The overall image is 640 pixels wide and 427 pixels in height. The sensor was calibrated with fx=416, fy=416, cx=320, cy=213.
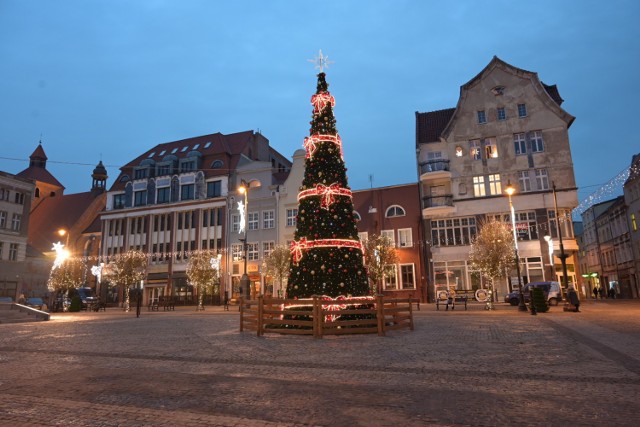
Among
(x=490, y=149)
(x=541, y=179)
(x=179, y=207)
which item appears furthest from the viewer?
(x=179, y=207)

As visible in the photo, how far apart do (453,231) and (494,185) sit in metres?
5.62

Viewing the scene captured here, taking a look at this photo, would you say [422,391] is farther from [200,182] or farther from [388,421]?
[200,182]

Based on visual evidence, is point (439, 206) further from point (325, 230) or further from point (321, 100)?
point (325, 230)

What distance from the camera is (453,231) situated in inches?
1524

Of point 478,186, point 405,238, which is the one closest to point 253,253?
point 405,238

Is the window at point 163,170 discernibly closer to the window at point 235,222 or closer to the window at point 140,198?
the window at point 140,198

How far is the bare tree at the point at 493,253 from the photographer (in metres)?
28.7

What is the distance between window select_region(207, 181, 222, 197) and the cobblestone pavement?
3896 cm

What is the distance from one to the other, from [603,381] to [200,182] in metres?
49.0

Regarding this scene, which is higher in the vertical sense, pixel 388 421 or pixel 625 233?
pixel 625 233

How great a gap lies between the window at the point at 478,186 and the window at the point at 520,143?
13.0ft

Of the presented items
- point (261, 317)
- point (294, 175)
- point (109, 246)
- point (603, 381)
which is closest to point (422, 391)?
point (603, 381)

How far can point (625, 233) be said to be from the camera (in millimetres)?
45562

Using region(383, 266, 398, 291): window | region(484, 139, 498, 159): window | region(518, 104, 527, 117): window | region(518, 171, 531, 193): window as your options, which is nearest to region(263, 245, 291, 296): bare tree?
region(383, 266, 398, 291): window
